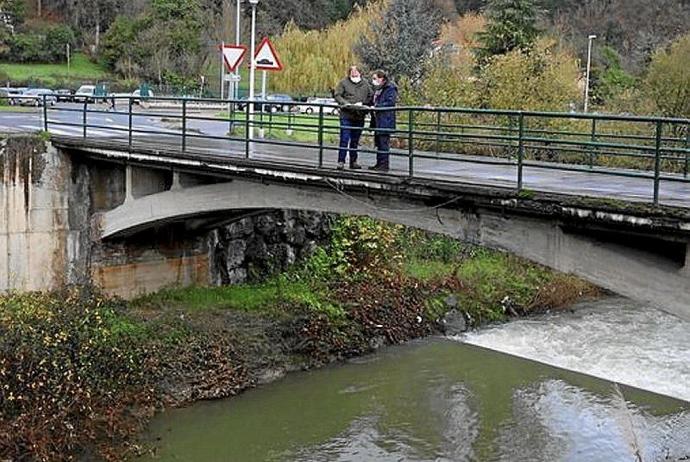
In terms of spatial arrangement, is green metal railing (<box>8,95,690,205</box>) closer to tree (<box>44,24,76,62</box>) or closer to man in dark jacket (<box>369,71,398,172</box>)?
man in dark jacket (<box>369,71,398,172</box>)

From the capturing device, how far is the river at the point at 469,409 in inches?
512

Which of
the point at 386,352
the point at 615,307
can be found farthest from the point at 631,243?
the point at 615,307

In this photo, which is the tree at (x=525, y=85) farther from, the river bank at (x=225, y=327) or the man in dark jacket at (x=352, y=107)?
the man in dark jacket at (x=352, y=107)

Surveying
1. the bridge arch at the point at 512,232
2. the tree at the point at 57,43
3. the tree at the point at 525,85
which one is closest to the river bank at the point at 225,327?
the bridge arch at the point at 512,232

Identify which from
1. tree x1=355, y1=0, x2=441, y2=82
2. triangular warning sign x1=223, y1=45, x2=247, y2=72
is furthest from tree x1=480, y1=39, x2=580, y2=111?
triangular warning sign x1=223, y1=45, x2=247, y2=72

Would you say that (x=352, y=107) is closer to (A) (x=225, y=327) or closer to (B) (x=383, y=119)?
(B) (x=383, y=119)

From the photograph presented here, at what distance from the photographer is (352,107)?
12.4 metres

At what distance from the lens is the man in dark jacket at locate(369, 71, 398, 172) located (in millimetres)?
11973

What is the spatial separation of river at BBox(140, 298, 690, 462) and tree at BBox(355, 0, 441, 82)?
14511mm

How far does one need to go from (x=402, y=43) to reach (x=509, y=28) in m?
3.48

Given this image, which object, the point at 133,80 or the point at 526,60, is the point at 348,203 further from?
the point at 133,80

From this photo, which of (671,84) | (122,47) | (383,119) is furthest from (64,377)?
(122,47)

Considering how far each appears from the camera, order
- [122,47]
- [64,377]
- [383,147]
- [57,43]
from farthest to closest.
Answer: [57,43] → [122,47] → [64,377] → [383,147]

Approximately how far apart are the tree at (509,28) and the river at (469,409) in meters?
14.9
